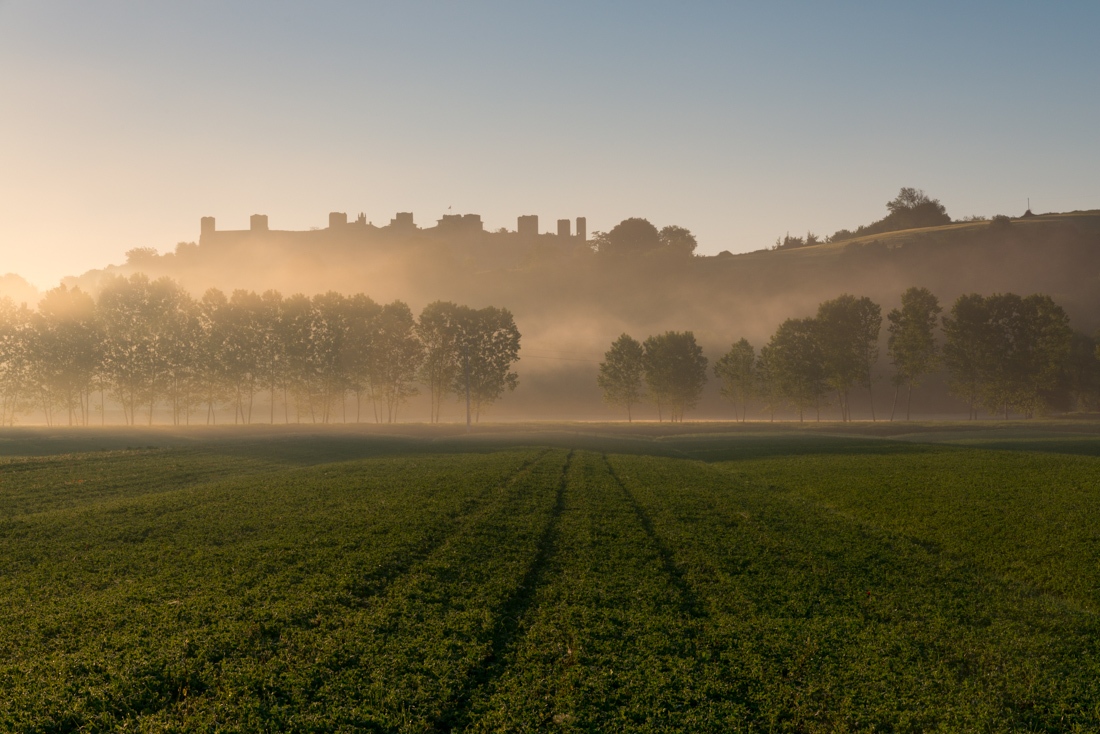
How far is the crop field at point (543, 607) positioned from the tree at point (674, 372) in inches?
3342

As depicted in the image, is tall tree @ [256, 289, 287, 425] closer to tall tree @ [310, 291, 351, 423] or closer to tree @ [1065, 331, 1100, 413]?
tall tree @ [310, 291, 351, 423]

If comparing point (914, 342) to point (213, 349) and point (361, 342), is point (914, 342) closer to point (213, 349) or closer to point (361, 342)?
point (361, 342)

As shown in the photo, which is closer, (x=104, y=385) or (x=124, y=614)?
(x=124, y=614)

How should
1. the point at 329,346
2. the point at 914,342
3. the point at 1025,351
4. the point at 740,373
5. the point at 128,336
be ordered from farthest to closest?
1. the point at 740,373
2. the point at 329,346
3. the point at 914,342
4. the point at 1025,351
5. the point at 128,336

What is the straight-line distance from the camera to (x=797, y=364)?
10775 cm

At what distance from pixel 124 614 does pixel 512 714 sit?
9.40m

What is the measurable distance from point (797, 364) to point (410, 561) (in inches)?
4005

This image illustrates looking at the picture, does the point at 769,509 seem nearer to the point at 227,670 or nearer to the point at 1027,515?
the point at 1027,515

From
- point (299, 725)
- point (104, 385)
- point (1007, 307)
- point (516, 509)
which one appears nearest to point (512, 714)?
point (299, 725)

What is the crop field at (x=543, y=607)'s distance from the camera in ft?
34.9

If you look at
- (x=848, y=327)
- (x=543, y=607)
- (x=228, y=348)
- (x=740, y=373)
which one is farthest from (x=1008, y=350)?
(x=228, y=348)

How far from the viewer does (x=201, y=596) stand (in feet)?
48.7

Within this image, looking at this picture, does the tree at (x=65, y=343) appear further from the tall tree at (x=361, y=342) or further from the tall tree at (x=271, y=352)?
the tall tree at (x=361, y=342)

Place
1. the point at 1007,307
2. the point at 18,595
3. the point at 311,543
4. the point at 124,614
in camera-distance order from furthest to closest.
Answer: the point at 1007,307 < the point at 311,543 < the point at 18,595 < the point at 124,614
